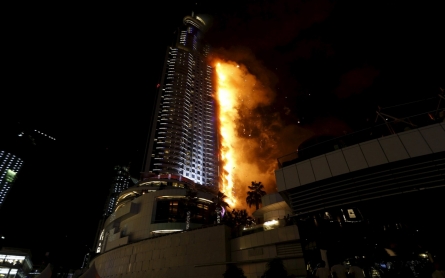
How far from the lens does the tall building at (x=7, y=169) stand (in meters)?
114

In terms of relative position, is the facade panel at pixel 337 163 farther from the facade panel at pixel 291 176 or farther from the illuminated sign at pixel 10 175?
the illuminated sign at pixel 10 175

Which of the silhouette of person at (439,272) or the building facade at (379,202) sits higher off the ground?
the building facade at (379,202)

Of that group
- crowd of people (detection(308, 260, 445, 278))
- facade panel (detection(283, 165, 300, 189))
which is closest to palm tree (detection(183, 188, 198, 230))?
facade panel (detection(283, 165, 300, 189))

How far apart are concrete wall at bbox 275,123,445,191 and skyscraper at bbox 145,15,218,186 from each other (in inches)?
2444

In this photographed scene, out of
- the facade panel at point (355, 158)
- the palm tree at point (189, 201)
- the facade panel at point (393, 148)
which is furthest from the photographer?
the palm tree at point (189, 201)

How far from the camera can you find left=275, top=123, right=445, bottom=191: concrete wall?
1208 centimetres

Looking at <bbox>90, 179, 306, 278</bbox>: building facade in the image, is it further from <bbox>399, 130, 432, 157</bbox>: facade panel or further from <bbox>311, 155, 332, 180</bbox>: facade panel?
<bbox>399, 130, 432, 157</bbox>: facade panel

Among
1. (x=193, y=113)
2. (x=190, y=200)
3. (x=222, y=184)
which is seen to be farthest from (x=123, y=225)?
(x=193, y=113)

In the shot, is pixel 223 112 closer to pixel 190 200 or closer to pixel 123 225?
pixel 190 200

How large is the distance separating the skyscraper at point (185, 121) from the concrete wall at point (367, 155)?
62079 millimetres

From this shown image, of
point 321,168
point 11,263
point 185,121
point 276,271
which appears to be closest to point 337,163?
point 321,168

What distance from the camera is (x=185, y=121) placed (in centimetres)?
8762

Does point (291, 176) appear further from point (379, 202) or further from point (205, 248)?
point (205, 248)

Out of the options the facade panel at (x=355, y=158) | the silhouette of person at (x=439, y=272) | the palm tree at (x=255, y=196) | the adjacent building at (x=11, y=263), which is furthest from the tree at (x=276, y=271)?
the adjacent building at (x=11, y=263)
